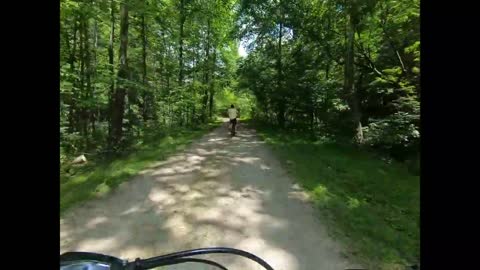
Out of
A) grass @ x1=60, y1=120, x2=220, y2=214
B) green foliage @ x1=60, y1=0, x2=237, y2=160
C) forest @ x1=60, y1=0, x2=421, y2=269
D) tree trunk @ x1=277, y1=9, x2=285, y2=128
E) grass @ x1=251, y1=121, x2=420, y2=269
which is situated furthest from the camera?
tree trunk @ x1=277, y1=9, x2=285, y2=128

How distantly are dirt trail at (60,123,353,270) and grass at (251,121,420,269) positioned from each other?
257 millimetres

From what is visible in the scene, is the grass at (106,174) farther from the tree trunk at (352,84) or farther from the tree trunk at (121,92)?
the tree trunk at (352,84)

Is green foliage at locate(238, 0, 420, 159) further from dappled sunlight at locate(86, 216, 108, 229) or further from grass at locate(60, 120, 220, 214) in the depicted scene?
grass at locate(60, 120, 220, 214)

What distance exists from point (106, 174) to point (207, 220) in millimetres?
2677

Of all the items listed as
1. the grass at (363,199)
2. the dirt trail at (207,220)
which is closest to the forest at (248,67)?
the grass at (363,199)

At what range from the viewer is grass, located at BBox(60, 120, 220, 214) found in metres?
4.62

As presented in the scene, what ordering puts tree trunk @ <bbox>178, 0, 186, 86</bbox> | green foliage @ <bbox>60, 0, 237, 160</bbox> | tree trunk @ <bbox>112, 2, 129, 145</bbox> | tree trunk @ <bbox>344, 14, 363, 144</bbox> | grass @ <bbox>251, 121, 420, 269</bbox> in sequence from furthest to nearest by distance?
tree trunk @ <bbox>178, 0, 186, 86</bbox>
tree trunk @ <bbox>344, 14, 363, 144</bbox>
tree trunk @ <bbox>112, 2, 129, 145</bbox>
green foliage @ <bbox>60, 0, 237, 160</bbox>
grass @ <bbox>251, 121, 420, 269</bbox>

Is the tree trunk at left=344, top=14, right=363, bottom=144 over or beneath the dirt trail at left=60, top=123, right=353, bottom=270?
over

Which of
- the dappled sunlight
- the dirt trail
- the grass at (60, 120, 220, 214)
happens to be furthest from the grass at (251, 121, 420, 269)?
the grass at (60, 120, 220, 214)

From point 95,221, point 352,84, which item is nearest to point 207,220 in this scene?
point 95,221

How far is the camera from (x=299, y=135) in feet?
37.7

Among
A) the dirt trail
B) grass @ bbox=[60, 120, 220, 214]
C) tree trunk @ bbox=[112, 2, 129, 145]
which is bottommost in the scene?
the dirt trail

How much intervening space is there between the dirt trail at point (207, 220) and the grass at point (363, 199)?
0.26m

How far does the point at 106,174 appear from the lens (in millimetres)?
5875
